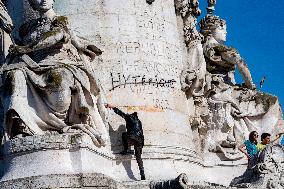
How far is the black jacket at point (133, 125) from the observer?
51.2 ft

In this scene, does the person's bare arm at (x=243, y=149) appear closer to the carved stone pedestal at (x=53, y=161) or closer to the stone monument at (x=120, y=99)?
the stone monument at (x=120, y=99)

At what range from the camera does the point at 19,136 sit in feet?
47.3

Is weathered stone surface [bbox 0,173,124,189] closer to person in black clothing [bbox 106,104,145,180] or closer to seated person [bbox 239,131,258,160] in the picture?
person in black clothing [bbox 106,104,145,180]

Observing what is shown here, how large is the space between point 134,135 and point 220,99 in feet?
16.2

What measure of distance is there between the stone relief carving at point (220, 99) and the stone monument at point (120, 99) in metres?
0.03

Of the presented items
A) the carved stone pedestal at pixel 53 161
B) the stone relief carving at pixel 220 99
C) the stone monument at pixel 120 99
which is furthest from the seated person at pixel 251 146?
the carved stone pedestal at pixel 53 161

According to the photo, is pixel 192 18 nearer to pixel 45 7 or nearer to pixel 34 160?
pixel 45 7

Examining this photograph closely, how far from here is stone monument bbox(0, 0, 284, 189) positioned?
14336 mm

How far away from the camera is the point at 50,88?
48.0 feet

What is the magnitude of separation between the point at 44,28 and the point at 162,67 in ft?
10.4

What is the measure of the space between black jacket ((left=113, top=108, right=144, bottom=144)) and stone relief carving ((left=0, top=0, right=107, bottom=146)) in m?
0.51

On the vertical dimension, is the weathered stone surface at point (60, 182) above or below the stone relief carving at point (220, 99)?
below

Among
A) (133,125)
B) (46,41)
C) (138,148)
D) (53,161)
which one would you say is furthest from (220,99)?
(53,161)

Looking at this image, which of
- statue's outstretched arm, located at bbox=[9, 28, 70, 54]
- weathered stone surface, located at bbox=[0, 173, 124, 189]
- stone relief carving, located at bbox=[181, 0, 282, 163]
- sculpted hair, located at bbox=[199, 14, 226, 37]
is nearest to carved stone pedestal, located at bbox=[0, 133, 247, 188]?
weathered stone surface, located at bbox=[0, 173, 124, 189]
